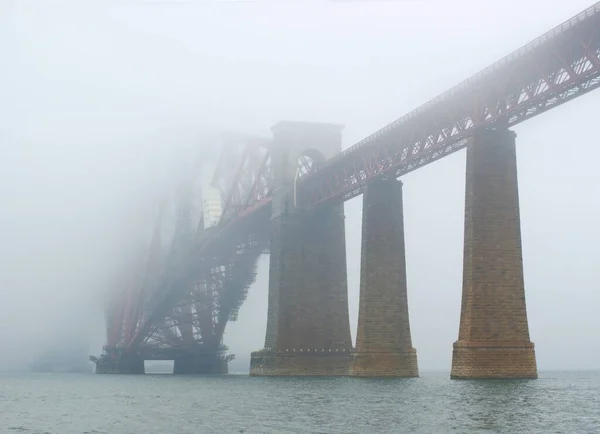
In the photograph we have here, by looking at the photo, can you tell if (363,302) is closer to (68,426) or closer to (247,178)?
(68,426)

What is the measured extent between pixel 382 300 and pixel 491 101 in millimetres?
17762

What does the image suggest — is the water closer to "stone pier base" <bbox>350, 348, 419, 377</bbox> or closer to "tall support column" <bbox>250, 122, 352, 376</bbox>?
"stone pier base" <bbox>350, 348, 419, 377</bbox>

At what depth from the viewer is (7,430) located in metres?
39.4

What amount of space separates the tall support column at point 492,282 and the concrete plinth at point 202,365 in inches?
2750

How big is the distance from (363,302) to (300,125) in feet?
84.8

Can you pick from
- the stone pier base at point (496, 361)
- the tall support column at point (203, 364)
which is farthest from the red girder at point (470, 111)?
the tall support column at point (203, 364)

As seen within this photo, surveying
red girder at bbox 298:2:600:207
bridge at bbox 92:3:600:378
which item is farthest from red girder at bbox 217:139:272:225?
red girder at bbox 298:2:600:207

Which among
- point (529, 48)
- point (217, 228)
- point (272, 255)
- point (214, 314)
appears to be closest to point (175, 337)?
point (214, 314)

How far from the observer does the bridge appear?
164 feet

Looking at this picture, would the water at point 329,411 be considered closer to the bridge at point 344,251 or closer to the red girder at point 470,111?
the bridge at point 344,251

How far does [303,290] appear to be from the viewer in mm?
81250

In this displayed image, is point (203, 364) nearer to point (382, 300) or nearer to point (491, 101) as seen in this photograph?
point (382, 300)

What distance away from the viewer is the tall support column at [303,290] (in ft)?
263

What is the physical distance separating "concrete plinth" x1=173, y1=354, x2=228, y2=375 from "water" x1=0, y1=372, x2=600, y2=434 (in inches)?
2162
